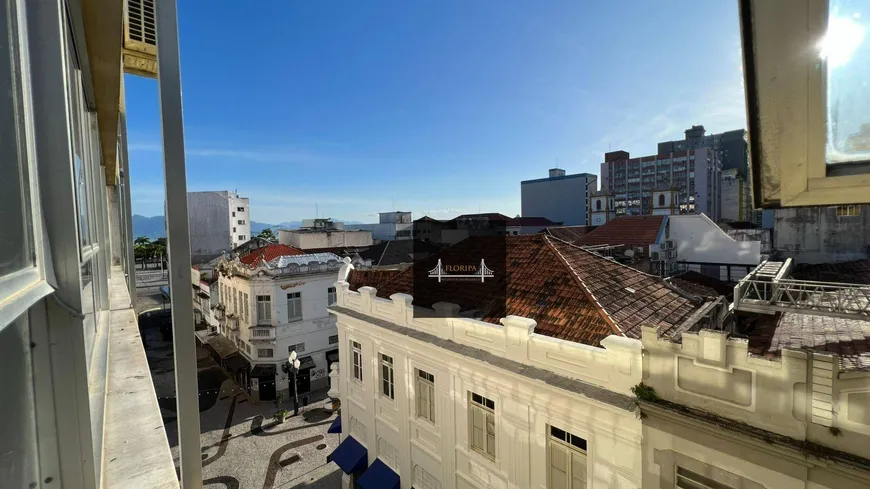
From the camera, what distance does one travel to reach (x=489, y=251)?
11.6 metres

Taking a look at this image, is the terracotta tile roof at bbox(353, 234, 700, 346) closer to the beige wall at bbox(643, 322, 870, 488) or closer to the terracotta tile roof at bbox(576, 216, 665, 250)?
Answer: the beige wall at bbox(643, 322, 870, 488)

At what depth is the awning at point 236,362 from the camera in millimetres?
21328

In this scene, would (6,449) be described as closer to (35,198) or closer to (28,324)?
(28,324)

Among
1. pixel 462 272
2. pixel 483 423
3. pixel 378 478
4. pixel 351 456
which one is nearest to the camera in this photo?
pixel 483 423

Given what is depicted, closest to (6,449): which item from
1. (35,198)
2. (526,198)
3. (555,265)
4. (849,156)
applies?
(35,198)

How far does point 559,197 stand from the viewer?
66375mm

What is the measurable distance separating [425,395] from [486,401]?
6.49ft

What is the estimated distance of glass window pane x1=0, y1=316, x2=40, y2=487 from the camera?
924mm

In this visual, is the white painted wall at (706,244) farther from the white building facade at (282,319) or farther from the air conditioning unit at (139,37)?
the air conditioning unit at (139,37)

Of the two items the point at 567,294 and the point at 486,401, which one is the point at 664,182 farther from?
the point at 486,401

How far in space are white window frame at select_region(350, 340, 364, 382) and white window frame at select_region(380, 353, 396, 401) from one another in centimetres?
113

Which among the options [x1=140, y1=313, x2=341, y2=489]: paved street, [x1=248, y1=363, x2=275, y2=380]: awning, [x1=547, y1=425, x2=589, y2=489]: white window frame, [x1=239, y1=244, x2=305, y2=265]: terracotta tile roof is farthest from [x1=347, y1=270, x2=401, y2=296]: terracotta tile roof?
[x1=239, y1=244, x2=305, y2=265]: terracotta tile roof

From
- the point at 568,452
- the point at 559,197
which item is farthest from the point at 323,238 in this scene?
the point at 559,197

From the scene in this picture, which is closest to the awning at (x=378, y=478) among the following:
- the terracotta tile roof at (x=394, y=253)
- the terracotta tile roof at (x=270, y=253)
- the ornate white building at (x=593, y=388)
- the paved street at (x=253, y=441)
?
the ornate white building at (x=593, y=388)
